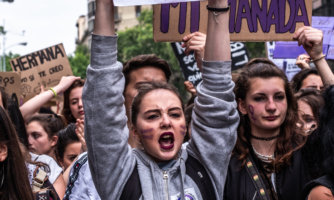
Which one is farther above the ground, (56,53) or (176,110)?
(56,53)

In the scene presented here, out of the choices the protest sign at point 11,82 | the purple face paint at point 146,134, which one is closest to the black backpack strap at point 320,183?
the purple face paint at point 146,134

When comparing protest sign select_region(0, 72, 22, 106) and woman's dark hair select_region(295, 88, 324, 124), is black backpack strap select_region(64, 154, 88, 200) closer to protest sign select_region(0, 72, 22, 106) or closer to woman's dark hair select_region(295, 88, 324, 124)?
woman's dark hair select_region(295, 88, 324, 124)

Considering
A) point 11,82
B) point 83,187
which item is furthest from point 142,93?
point 11,82

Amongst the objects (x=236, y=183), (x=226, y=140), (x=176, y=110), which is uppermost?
(x=176, y=110)

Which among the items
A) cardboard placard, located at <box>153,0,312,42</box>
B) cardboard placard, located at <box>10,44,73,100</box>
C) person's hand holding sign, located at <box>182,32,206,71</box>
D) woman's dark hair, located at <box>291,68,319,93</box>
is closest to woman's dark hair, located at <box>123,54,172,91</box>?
cardboard placard, located at <box>153,0,312,42</box>

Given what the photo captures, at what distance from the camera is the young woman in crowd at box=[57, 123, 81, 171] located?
12.9ft

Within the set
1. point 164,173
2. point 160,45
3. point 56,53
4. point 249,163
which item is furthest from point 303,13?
point 160,45

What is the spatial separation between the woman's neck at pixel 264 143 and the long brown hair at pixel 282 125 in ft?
0.12

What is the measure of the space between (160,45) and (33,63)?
1113 inches

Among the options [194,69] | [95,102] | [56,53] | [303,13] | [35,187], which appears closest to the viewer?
[95,102]

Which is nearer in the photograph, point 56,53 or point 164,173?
point 164,173

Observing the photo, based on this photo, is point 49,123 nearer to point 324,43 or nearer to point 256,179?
point 256,179

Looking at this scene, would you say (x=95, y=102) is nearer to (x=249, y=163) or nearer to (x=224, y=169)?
(x=224, y=169)

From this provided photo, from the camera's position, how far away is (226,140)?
6.86ft
